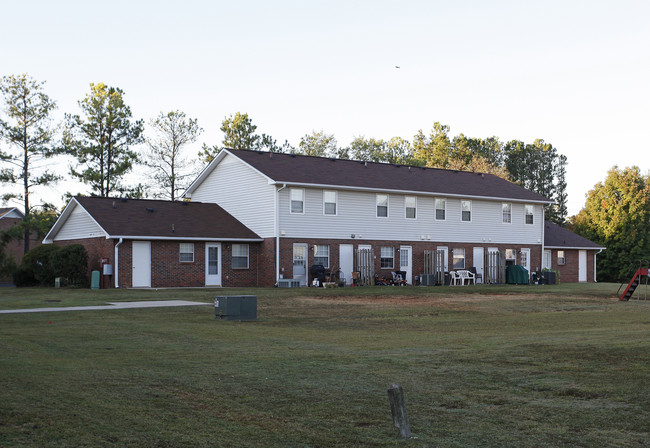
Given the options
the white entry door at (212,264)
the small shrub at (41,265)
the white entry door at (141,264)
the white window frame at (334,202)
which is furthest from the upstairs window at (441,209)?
the small shrub at (41,265)

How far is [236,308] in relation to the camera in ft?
62.5

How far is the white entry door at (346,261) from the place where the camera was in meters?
38.5

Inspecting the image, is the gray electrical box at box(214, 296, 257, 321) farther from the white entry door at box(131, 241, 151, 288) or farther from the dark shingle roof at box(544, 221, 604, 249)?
the dark shingle roof at box(544, 221, 604, 249)

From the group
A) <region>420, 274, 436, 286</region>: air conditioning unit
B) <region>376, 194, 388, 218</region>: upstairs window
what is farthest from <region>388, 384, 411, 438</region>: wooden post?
<region>420, 274, 436, 286</region>: air conditioning unit

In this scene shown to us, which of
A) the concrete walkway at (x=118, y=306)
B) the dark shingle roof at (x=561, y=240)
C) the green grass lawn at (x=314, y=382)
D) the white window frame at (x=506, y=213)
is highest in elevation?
the white window frame at (x=506, y=213)

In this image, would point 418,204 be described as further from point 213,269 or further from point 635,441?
point 635,441

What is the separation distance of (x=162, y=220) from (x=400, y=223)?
13.4m

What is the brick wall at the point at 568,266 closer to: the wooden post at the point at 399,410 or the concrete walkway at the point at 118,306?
the concrete walkway at the point at 118,306

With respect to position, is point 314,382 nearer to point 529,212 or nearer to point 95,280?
point 95,280

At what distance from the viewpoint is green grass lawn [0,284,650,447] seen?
7.30 metres

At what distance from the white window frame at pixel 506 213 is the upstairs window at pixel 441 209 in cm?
520

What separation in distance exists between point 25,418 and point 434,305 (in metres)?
19.1

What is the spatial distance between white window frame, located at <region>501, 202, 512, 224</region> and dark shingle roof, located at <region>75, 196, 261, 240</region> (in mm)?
17371

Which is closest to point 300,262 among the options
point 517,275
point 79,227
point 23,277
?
point 79,227
